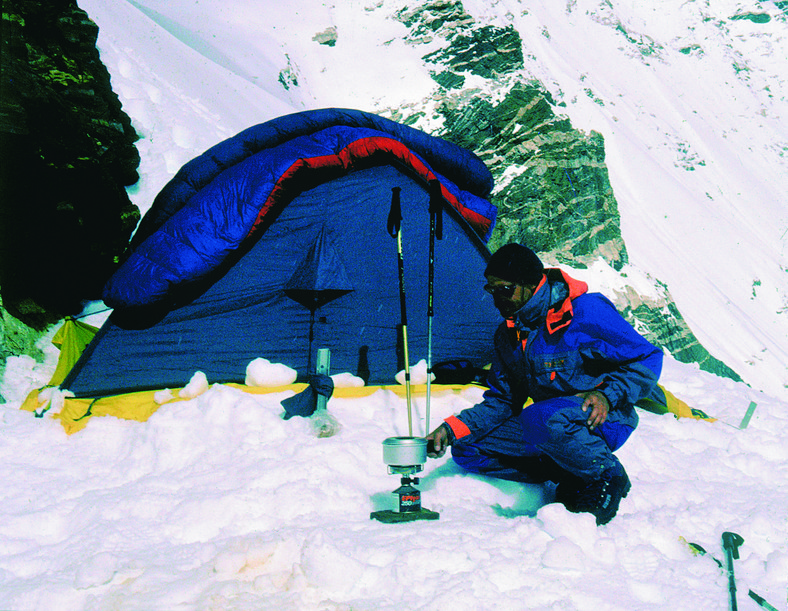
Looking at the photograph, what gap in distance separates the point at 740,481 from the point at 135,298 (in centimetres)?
404

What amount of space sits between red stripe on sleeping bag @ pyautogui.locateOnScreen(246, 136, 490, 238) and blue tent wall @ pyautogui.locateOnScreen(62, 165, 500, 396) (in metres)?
0.08

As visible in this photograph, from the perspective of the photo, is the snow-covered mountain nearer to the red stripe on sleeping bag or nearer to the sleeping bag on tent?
the sleeping bag on tent

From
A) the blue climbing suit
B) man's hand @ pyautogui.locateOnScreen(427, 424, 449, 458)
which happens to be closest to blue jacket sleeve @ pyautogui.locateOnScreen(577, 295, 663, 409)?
the blue climbing suit

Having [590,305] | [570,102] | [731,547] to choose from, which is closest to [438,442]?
[590,305]

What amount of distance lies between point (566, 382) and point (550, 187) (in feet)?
46.9

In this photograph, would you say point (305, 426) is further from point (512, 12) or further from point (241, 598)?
point (512, 12)

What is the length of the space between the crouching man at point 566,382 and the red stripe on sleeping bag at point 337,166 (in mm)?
1967

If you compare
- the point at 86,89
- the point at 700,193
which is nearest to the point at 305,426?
the point at 86,89

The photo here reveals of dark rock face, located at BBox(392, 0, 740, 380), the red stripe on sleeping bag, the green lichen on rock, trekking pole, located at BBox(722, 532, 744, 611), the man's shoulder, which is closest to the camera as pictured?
trekking pole, located at BBox(722, 532, 744, 611)

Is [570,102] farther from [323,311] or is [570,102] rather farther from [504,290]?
[504,290]

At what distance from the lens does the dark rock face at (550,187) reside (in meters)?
14.9

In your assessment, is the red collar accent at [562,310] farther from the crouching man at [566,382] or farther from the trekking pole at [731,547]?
the trekking pole at [731,547]

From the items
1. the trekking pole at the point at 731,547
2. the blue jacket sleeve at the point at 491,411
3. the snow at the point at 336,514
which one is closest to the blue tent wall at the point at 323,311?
the snow at the point at 336,514

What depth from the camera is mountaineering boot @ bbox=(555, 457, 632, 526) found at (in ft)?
7.65
